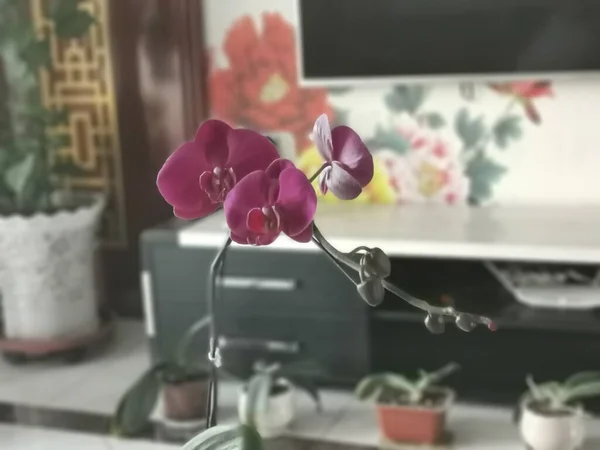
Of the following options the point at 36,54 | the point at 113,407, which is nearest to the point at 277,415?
the point at 113,407

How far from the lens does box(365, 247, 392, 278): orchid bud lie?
65 cm

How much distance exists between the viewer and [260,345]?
215 centimetres

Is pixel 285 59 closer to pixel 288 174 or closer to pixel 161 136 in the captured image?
pixel 161 136

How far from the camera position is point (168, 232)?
7.16 feet

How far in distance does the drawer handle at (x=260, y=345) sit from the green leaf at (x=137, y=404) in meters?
0.31

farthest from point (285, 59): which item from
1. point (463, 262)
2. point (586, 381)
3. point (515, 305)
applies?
point (586, 381)

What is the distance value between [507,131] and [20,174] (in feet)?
4.46

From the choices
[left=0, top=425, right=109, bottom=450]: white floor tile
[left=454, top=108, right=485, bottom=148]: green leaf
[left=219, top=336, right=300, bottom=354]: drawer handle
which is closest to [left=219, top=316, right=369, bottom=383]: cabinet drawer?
[left=219, top=336, right=300, bottom=354]: drawer handle

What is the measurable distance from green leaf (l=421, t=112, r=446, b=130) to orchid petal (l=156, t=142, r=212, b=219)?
5.66 ft

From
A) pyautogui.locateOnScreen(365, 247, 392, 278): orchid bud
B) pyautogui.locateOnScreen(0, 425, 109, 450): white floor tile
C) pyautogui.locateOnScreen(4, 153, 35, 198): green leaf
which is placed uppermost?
pyautogui.locateOnScreen(365, 247, 392, 278): orchid bud

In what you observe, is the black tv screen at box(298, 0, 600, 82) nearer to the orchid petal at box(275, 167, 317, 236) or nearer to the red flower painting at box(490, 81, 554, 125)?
the red flower painting at box(490, 81, 554, 125)

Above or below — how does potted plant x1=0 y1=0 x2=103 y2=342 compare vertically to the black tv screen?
below

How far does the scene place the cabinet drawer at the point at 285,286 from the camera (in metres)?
2.04

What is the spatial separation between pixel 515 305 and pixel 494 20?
0.73 m
